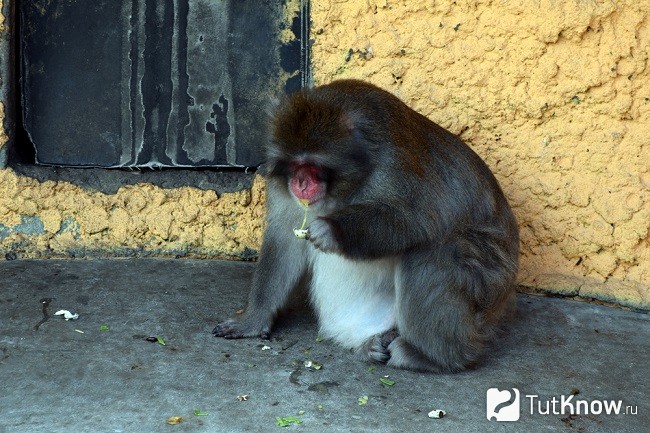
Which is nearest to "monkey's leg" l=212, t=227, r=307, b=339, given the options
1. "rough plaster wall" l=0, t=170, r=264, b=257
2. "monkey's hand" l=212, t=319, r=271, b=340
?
"monkey's hand" l=212, t=319, r=271, b=340

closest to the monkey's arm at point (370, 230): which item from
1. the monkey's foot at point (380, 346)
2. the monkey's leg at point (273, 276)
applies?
the monkey's foot at point (380, 346)

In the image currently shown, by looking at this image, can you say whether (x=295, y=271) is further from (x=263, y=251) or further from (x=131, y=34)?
(x=131, y=34)

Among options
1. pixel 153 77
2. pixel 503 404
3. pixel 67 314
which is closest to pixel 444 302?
pixel 503 404

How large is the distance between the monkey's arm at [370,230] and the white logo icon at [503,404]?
621mm

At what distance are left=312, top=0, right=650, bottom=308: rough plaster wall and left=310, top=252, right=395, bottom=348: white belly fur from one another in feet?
3.31

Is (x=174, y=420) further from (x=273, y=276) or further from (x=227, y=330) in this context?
(x=273, y=276)

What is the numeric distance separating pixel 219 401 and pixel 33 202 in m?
1.93

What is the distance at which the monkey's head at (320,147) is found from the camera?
11.8 ft

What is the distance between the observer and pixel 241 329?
402cm

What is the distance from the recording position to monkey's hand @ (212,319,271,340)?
3.99 m

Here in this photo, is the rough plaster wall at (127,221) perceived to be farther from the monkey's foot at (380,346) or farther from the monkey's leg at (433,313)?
the monkey's leg at (433,313)

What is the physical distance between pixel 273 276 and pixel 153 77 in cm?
138

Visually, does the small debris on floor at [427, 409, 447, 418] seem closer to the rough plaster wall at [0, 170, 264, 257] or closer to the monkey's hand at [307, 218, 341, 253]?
the monkey's hand at [307, 218, 341, 253]

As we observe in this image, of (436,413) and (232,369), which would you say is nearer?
(436,413)
